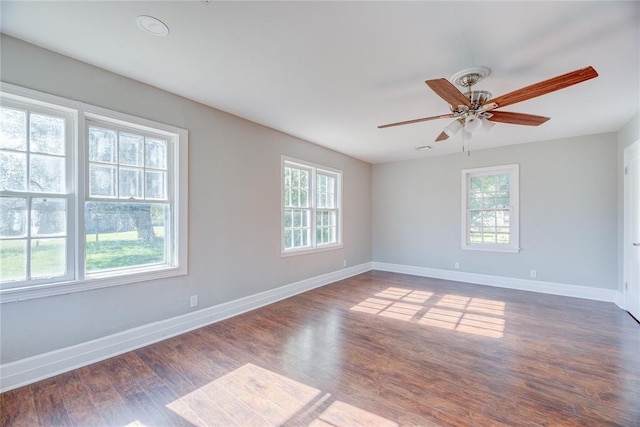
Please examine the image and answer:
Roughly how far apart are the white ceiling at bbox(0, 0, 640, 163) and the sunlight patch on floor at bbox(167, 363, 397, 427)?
2635mm

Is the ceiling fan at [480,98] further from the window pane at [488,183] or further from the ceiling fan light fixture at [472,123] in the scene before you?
the window pane at [488,183]

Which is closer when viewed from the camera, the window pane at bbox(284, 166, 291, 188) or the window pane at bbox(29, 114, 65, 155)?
the window pane at bbox(29, 114, 65, 155)

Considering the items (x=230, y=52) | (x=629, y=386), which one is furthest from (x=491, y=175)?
(x=230, y=52)

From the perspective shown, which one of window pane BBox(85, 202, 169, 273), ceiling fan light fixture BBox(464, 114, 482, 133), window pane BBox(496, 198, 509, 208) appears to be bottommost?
window pane BBox(85, 202, 169, 273)

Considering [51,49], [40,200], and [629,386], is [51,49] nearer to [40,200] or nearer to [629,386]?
[40,200]

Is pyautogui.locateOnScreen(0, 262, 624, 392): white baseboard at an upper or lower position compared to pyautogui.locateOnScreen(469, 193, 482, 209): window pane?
lower

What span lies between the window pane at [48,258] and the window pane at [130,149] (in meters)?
0.92

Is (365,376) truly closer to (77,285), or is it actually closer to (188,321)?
(188,321)

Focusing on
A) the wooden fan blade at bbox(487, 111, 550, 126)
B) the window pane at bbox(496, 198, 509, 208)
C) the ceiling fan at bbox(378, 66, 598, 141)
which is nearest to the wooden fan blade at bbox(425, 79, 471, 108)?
the ceiling fan at bbox(378, 66, 598, 141)

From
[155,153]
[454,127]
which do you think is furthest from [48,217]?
[454,127]

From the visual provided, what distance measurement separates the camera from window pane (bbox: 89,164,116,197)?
2.61m

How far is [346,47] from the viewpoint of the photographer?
86.8 inches

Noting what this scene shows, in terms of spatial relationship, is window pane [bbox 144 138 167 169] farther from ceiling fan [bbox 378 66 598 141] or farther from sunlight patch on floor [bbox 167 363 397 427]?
ceiling fan [bbox 378 66 598 141]

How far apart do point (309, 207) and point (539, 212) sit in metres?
4.01
